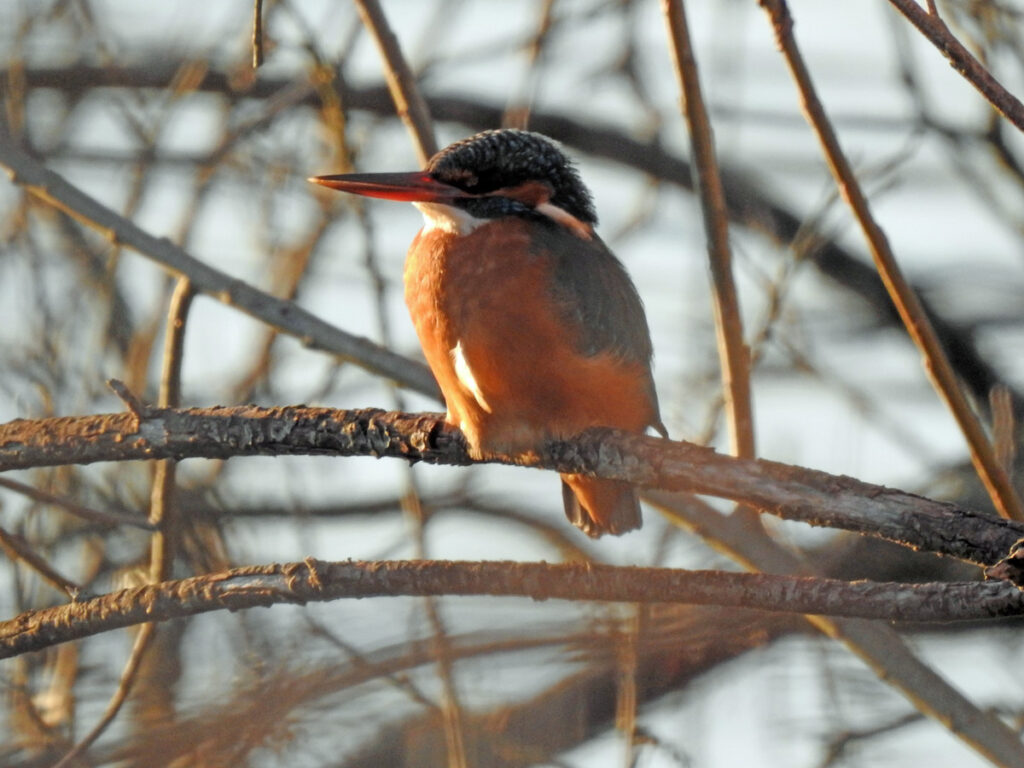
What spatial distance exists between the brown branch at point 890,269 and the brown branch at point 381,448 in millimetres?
713

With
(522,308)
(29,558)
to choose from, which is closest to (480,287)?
(522,308)

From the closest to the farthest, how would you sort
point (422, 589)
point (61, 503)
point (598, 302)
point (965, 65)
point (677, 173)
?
point (965, 65), point (422, 589), point (61, 503), point (598, 302), point (677, 173)

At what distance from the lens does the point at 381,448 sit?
10.4 feet

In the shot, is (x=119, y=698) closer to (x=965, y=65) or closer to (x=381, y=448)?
(x=381, y=448)

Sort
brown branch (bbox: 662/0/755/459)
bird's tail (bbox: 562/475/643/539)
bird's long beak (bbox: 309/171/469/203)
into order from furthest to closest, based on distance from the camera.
Result: 1. bird's tail (bbox: 562/475/643/539)
2. bird's long beak (bbox: 309/171/469/203)
3. brown branch (bbox: 662/0/755/459)

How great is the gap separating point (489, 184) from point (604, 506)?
105 centimetres

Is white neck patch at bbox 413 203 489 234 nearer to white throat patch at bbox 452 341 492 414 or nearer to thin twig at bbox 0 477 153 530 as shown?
white throat patch at bbox 452 341 492 414

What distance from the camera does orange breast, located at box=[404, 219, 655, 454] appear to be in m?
3.49

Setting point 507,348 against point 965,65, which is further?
point 507,348

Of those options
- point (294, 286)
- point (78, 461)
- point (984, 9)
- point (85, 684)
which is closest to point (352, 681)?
point (85, 684)

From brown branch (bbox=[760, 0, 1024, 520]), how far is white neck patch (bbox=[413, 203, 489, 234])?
1061mm

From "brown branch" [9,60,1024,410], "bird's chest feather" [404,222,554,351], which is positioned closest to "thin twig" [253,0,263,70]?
"bird's chest feather" [404,222,554,351]

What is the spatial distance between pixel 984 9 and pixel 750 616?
307 centimetres

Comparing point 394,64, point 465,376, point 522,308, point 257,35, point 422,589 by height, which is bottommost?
point 422,589
